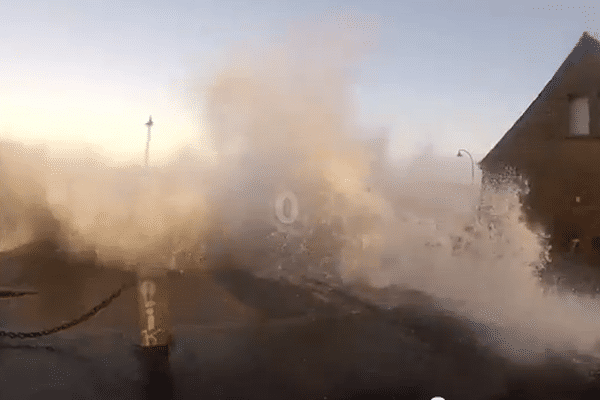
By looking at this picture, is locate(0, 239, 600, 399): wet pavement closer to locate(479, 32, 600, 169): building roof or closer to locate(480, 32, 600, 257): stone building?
locate(480, 32, 600, 257): stone building

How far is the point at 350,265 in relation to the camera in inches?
510

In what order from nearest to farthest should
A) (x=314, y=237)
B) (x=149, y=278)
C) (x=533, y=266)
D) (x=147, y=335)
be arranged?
1. (x=147, y=335)
2. (x=149, y=278)
3. (x=533, y=266)
4. (x=314, y=237)

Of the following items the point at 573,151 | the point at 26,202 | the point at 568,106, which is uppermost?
the point at 568,106

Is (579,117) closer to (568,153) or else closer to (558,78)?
→ (568,153)

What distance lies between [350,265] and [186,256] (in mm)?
5185

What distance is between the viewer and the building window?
13.1 meters

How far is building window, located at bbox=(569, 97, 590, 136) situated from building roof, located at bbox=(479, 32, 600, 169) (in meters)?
0.81

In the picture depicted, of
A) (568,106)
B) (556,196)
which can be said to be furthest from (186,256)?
(568,106)

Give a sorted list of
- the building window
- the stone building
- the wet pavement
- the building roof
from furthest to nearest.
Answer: the building roof < the building window < the stone building < the wet pavement

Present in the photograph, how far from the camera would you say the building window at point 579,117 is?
13062mm

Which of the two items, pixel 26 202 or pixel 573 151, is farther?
pixel 26 202

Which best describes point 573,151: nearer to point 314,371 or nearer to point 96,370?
point 314,371

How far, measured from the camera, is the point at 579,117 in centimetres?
1323

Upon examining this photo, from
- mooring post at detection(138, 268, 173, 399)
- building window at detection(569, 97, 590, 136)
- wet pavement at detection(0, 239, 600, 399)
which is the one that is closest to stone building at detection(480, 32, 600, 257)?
building window at detection(569, 97, 590, 136)
